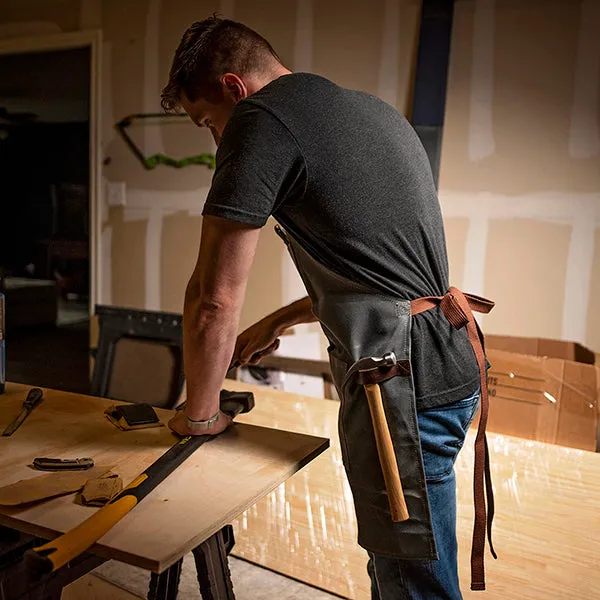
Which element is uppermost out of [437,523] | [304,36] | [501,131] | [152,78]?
[304,36]

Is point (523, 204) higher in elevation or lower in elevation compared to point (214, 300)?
higher

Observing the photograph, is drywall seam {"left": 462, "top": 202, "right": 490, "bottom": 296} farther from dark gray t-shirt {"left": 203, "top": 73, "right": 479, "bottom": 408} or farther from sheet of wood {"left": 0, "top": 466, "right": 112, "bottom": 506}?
sheet of wood {"left": 0, "top": 466, "right": 112, "bottom": 506}

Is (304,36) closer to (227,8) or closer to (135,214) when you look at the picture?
(227,8)

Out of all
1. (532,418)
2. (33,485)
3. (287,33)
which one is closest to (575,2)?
(287,33)

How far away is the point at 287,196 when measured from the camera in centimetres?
109

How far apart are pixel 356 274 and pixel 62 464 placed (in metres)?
0.58

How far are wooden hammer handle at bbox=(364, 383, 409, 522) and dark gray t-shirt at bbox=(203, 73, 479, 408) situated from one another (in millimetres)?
86

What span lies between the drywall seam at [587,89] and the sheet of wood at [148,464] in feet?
5.98

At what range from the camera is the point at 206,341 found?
1.11 m

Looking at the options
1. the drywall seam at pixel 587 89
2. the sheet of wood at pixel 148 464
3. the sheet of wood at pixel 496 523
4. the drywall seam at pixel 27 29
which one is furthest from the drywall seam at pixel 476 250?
the drywall seam at pixel 27 29

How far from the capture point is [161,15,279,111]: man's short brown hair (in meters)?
1.23

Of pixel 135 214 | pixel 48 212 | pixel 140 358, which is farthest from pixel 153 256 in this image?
pixel 140 358

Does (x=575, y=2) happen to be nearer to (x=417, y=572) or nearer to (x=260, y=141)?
(x=260, y=141)

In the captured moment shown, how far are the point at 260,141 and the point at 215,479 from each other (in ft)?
1.77
